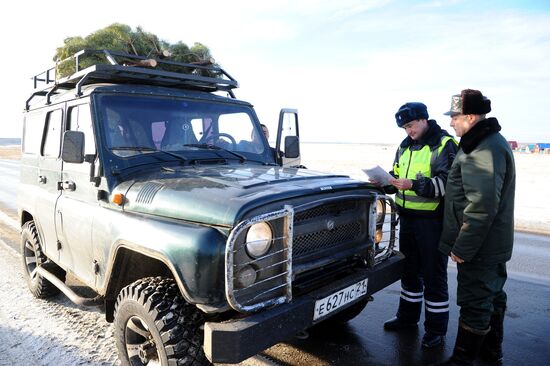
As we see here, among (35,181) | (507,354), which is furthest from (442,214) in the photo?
(35,181)

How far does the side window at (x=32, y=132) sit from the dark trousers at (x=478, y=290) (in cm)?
453

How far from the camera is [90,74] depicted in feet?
13.1

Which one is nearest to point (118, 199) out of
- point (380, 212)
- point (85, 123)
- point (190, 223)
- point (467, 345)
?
point (190, 223)

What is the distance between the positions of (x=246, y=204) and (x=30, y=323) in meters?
3.07

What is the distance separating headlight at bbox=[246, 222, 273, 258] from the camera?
2453mm

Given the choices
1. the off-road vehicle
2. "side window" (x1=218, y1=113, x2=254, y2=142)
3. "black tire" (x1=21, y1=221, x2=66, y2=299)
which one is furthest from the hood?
"black tire" (x1=21, y1=221, x2=66, y2=299)

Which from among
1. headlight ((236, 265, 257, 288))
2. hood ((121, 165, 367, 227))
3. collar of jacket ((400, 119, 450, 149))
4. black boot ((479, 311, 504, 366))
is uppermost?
collar of jacket ((400, 119, 450, 149))

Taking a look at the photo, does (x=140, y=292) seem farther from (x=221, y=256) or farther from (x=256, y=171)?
(x=256, y=171)

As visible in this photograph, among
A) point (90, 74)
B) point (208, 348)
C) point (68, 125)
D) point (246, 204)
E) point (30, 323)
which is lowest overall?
point (30, 323)

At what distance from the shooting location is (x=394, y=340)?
3877mm

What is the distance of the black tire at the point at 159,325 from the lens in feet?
8.21

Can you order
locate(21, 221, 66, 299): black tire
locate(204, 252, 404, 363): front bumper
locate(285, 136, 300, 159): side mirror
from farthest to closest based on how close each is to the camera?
locate(285, 136, 300, 159): side mirror, locate(21, 221, 66, 299): black tire, locate(204, 252, 404, 363): front bumper

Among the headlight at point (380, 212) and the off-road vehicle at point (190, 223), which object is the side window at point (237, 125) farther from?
the headlight at point (380, 212)

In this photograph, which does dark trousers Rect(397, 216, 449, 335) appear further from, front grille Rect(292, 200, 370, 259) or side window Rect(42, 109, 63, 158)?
side window Rect(42, 109, 63, 158)
